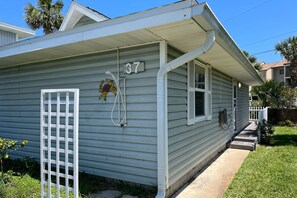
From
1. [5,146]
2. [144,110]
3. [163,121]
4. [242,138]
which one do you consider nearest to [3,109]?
[5,146]

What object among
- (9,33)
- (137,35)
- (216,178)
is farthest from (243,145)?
(9,33)

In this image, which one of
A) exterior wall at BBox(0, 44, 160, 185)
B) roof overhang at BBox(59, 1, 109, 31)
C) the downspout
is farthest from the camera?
roof overhang at BBox(59, 1, 109, 31)

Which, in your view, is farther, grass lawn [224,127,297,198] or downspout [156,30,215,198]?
grass lawn [224,127,297,198]

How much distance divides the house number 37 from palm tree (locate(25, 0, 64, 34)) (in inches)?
499

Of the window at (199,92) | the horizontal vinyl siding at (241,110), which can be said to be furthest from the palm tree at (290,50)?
the window at (199,92)

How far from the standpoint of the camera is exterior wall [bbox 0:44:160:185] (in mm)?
3678

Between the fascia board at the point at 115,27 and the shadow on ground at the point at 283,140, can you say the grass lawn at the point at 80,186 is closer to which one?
the fascia board at the point at 115,27

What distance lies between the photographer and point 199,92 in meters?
5.26

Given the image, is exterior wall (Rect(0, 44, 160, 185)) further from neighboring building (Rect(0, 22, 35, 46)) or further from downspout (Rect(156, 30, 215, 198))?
neighboring building (Rect(0, 22, 35, 46))

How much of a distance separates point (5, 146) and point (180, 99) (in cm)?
291

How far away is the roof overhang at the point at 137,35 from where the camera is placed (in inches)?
105

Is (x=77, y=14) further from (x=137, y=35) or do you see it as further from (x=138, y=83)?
(x=137, y=35)

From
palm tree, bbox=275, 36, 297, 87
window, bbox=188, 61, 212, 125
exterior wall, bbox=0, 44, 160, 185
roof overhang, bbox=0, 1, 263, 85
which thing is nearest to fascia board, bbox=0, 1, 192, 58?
roof overhang, bbox=0, 1, 263, 85

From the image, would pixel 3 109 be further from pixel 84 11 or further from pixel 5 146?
pixel 84 11
